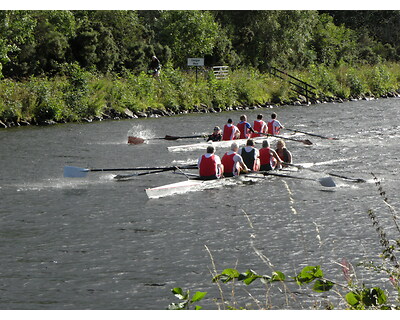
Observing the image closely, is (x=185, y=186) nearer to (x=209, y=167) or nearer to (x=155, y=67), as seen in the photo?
(x=209, y=167)

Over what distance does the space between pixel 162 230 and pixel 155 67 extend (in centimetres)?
3588

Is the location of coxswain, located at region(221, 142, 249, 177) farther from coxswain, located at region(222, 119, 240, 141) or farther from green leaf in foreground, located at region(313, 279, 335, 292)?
green leaf in foreground, located at region(313, 279, 335, 292)

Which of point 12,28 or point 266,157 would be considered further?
point 12,28

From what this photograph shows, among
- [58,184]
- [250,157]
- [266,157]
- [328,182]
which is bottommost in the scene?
[58,184]

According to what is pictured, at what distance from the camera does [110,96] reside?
43500mm

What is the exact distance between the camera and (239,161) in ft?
70.2

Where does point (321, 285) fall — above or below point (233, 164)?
above

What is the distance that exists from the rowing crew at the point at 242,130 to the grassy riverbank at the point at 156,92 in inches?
529

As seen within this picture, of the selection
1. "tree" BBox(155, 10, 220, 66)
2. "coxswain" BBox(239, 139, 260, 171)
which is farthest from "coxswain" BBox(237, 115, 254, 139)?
"tree" BBox(155, 10, 220, 66)

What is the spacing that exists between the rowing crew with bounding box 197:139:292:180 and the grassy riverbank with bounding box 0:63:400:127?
19261 millimetres

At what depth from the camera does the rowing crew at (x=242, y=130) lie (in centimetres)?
2875

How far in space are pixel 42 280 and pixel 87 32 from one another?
36.2 m

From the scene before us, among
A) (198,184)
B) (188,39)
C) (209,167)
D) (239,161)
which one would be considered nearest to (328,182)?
(239,161)

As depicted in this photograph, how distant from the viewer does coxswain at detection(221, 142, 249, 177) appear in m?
21.4
